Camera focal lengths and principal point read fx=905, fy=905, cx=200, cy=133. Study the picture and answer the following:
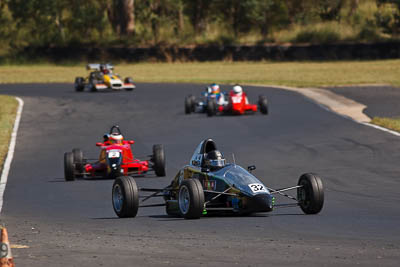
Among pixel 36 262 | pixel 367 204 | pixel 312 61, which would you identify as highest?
pixel 36 262

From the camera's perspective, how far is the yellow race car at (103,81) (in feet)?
140

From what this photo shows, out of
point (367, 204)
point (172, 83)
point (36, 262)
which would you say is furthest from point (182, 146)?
point (172, 83)

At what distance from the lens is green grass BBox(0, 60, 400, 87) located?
46.0 meters

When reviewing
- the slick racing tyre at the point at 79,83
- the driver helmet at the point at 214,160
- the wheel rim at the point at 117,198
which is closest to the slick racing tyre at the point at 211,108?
the slick racing tyre at the point at 79,83

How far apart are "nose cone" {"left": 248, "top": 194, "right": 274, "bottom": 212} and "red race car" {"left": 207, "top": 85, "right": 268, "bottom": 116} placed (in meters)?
19.0

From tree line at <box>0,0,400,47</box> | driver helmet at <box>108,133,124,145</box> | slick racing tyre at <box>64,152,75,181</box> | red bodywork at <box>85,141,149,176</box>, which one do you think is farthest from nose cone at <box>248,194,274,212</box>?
tree line at <box>0,0,400,47</box>

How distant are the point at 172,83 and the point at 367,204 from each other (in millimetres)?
33761

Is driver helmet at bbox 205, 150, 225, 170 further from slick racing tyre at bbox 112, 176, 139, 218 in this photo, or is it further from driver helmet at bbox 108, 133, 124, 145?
driver helmet at bbox 108, 133, 124, 145

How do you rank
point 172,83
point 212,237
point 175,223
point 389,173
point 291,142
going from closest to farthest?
1. point 212,237
2. point 175,223
3. point 389,173
4. point 291,142
5. point 172,83

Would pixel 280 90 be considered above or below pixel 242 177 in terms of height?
below

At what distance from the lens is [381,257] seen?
9.12 meters

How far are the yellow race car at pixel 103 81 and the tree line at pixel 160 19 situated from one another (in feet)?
74.5

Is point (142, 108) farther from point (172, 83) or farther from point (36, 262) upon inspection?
point (36, 262)

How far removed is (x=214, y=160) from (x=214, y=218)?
107cm
